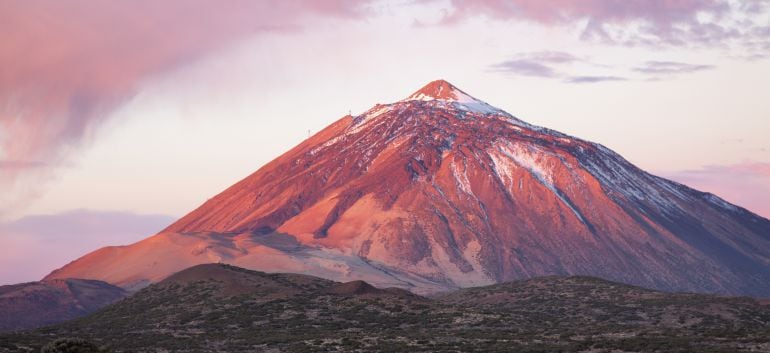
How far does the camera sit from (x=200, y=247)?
198375 millimetres

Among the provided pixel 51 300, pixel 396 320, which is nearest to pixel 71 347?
pixel 396 320

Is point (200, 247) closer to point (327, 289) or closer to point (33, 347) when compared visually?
point (327, 289)

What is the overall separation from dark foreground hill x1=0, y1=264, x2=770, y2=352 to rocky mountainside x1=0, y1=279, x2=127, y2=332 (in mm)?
49490

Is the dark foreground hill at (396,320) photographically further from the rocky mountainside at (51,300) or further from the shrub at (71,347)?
the rocky mountainside at (51,300)

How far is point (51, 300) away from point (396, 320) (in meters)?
88.2

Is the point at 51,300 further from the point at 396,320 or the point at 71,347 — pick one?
the point at 71,347

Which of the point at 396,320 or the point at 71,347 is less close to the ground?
the point at 71,347

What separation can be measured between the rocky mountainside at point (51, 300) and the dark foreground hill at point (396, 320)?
49.5 m

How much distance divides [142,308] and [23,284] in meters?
79.5

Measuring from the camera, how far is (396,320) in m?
91.5

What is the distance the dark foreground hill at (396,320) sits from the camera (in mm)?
74062

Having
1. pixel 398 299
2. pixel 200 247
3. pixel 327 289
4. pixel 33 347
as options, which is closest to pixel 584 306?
pixel 398 299

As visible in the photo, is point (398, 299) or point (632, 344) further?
point (398, 299)

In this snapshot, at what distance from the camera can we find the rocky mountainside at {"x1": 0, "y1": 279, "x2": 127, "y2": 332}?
153 metres
